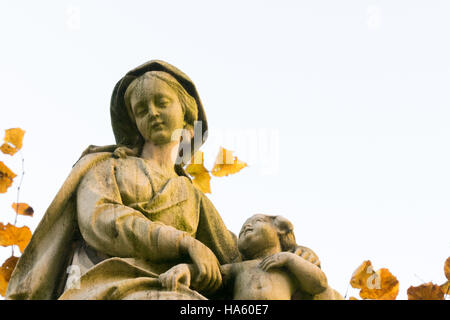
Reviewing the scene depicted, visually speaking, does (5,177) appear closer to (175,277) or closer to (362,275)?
(175,277)

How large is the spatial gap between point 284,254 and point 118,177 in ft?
5.47

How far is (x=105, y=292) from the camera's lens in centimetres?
539

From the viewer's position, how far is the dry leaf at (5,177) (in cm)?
682

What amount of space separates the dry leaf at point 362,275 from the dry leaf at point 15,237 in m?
2.69

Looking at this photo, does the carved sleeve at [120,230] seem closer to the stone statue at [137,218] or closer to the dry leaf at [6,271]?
the stone statue at [137,218]

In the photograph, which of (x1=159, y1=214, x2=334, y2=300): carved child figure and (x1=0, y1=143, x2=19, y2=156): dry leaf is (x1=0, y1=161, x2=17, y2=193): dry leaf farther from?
(x1=159, y1=214, x2=334, y2=300): carved child figure

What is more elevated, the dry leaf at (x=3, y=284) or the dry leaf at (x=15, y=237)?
the dry leaf at (x=15, y=237)

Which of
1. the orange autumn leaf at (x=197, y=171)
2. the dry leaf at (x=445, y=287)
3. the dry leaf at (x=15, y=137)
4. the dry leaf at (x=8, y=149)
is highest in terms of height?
the dry leaf at (x=15, y=137)

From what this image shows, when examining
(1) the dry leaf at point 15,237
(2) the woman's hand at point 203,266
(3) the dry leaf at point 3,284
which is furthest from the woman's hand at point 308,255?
(3) the dry leaf at point 3,284

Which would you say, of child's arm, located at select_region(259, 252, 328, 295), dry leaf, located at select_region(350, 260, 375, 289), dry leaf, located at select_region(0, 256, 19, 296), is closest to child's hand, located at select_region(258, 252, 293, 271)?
child's arm, located at select_region(259, 252, 328, 295)

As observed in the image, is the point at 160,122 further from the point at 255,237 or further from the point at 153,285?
the point at 153,285

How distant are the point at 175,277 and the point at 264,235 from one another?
3.52 feet

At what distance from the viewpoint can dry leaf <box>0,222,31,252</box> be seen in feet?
21.8
